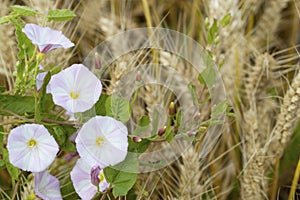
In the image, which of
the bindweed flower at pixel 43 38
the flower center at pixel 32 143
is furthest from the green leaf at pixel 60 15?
the flower center at pixel 32 143

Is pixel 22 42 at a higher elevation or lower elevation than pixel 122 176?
higher

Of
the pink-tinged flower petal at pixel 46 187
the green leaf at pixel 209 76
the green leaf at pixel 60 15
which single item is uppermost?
the green leaf at pixel 60 15

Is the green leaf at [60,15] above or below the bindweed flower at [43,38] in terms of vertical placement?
above

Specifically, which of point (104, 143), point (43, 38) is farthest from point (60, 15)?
point (104, 143)

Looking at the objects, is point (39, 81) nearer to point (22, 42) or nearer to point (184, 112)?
point (22, 42)

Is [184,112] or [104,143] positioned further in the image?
[184,112]

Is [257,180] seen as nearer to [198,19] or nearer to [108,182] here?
[108,182]

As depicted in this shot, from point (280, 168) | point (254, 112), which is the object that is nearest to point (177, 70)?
point (254, 112)

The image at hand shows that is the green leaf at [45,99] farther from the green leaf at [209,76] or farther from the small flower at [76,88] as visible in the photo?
the green leaf at [209,76]
